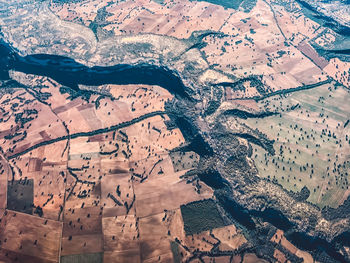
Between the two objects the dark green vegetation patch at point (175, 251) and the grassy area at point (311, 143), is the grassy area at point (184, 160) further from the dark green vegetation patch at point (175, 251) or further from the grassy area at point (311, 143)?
the dark green vegetation patch at point (175, 251)

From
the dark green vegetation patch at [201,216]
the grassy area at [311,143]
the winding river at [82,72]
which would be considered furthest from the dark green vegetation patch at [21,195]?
the grassy area at [311,143]

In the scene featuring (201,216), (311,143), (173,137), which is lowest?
(201,216)

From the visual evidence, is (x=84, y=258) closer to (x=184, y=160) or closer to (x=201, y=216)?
(x=201, y=216)

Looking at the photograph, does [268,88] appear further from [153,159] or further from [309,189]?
[153,159]

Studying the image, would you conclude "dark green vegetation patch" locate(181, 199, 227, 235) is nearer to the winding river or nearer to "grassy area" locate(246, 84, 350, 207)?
"grassy area" locate(246, 84, 350, 207)

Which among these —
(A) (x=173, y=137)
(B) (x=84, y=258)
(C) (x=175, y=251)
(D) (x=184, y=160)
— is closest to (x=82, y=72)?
(A) (x=173, y=137)

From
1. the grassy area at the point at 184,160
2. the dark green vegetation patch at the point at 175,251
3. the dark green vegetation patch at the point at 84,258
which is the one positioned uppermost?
the grassy area at the point at 184,160

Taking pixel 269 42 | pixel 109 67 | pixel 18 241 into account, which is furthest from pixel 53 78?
pixel 269 42
